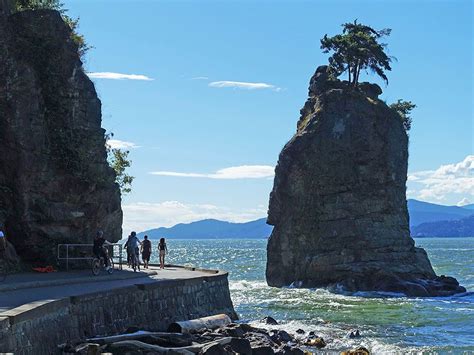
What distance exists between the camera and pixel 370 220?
56.9 m

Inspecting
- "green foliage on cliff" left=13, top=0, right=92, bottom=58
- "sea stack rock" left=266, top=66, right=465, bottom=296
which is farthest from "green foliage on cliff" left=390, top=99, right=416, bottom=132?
"green foliage on cliff" left=13, top=0, right=92, bottom=58

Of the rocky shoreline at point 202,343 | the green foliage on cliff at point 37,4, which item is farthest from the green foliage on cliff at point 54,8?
the rocky shoreline at point 202,343

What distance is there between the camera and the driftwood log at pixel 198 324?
812 inches

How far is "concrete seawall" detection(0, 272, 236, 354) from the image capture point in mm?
Result: 14164

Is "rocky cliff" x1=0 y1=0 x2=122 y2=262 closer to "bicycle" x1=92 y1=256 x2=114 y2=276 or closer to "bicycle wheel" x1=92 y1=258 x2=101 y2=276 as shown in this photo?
"bicycle" x1=92 y1=256 x2=114 y2=276

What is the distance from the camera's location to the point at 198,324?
21.8 m

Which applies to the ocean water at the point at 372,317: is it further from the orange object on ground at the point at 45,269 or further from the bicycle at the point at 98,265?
the orange object on ground at the point at 45,269

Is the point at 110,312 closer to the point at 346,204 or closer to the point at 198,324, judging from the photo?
the point at 198,324

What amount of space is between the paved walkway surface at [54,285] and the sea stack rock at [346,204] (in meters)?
31.2

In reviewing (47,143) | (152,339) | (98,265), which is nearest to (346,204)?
(47,143)

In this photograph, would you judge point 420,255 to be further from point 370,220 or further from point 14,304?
point 14,304

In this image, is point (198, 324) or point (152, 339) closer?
point (152, 339)

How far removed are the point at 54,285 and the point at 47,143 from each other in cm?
800

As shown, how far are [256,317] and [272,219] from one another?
95.8ft
